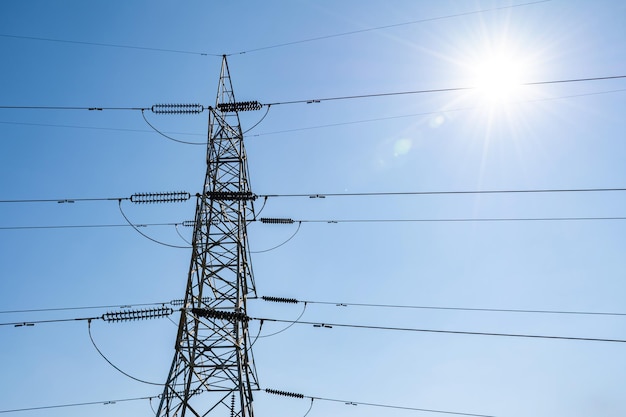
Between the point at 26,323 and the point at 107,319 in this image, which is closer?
the point at 107,319

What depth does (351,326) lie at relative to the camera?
14664mm

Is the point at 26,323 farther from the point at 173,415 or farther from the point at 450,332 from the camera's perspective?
the point at 450,332

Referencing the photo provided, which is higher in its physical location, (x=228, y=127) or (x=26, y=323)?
(x=228, y=127)

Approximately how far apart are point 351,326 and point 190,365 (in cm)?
543

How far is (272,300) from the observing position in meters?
17.2

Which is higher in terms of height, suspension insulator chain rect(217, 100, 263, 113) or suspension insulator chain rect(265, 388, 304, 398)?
suspension insulator chain rect(217, 100, 263, 113)

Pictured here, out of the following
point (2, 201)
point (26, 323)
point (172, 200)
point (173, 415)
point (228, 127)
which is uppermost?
point (228, 127)

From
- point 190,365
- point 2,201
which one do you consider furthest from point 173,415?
point 2,201

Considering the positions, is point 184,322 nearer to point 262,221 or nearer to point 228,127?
point 262,221

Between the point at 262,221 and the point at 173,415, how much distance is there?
7772 mm

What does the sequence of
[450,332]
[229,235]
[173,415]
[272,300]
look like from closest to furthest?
[173,415], [450,332], [229,235], [272,300]

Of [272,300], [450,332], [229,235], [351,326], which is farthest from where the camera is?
[272,300]

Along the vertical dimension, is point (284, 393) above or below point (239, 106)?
below

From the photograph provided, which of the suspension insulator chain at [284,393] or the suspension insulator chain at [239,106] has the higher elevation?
the suspension insulator chain at [239,106]
